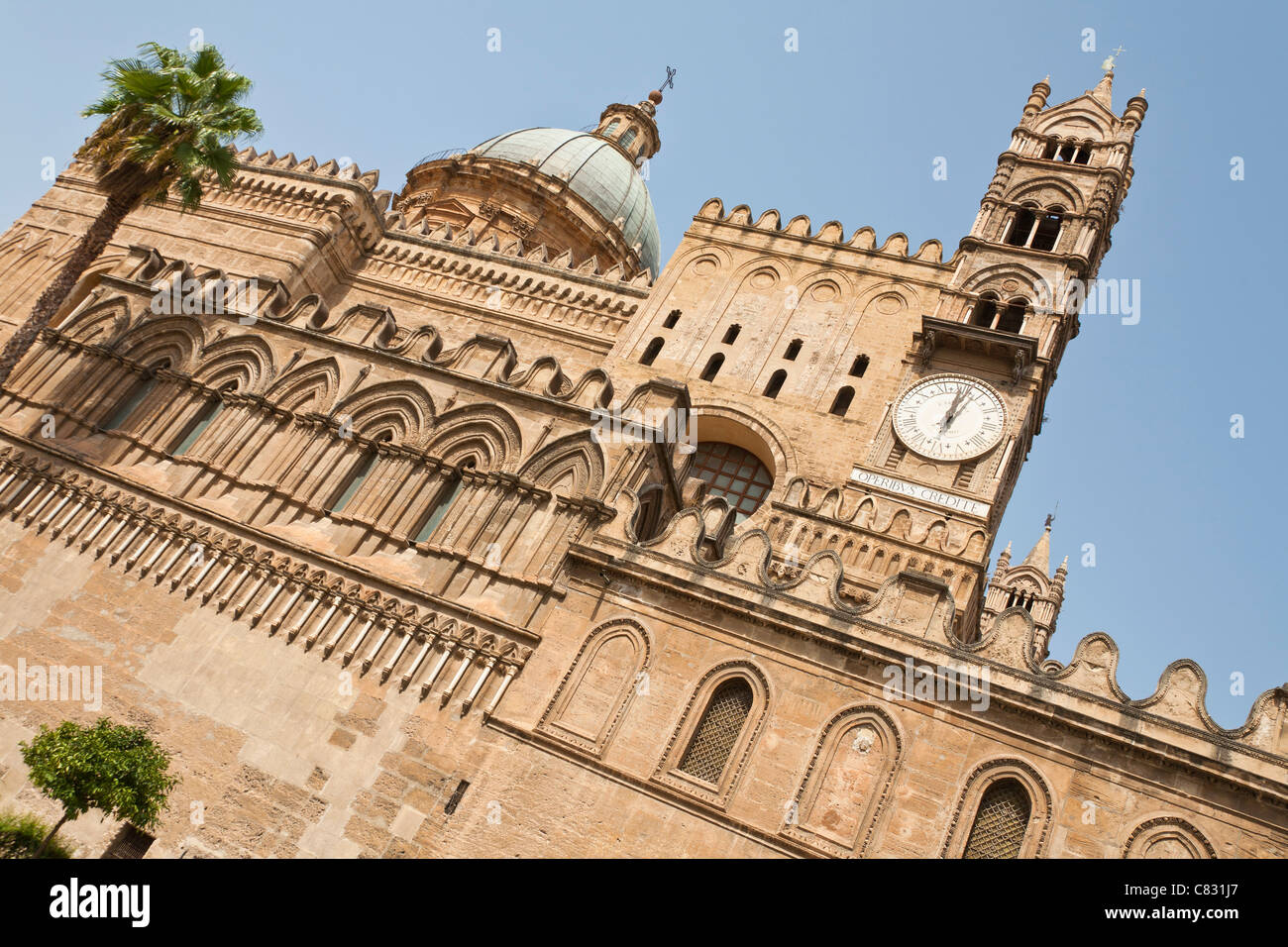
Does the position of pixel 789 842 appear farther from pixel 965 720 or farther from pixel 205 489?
pixel 205 489

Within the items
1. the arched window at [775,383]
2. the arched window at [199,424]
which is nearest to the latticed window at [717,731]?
the arched window at [199,424]

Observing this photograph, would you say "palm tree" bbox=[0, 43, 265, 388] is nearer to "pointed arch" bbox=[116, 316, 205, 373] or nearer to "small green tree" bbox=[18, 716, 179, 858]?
"pointed arch" bbox=[116, 316, 205, 373]

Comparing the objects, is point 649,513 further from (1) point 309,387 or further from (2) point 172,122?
(2) point 172,122

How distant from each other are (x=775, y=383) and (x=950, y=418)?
4330 millimetres

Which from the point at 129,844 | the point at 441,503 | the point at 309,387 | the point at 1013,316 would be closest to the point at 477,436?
the point at 441,503

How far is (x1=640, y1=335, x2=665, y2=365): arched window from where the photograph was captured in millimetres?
26328

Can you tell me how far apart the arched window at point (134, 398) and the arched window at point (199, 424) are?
1.45 m

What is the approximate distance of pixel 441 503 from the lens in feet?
60.4

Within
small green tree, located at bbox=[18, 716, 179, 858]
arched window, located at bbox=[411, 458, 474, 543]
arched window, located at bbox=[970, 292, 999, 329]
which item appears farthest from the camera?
arched window, located at bbox=[970, 292, 999, 329]

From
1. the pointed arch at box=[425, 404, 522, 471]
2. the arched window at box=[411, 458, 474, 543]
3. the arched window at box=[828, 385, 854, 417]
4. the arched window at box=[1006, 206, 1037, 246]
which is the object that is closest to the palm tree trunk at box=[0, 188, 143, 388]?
the pointed arch at box=[425, 404, 522, 471]

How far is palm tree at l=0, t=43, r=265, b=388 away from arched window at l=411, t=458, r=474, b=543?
746cm
